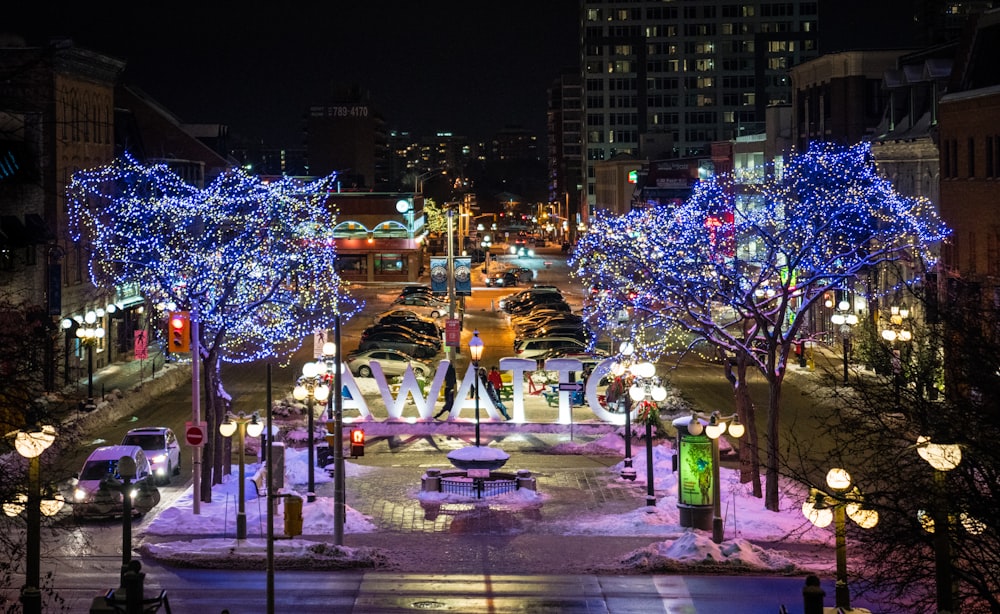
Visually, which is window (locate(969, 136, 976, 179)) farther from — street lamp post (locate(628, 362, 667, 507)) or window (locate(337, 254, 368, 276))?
window (locate(337, 254, 368, 276))

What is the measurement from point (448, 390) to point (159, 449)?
1133cm

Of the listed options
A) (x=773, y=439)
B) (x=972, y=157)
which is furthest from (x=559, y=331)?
(x=773, y=439)

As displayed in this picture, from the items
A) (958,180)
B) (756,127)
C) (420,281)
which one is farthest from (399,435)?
(756,127)

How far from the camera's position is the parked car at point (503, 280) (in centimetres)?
10375

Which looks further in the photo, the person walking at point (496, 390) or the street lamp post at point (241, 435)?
the person walking at point (496, 390)

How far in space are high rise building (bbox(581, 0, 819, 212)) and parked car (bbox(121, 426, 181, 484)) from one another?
149 meters

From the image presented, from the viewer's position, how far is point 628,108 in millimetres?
182750

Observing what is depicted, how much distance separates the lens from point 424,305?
263ft

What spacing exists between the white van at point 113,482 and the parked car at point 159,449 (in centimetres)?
136

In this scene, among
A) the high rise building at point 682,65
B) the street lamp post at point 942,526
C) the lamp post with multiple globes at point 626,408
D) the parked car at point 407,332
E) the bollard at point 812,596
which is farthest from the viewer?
the high rise building at point 682,65

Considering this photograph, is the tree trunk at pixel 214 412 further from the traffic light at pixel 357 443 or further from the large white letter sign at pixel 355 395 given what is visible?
the large white letter sign at pixel 355 395

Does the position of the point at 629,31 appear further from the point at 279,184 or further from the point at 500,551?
the point at 500,551

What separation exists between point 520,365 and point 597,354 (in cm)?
886

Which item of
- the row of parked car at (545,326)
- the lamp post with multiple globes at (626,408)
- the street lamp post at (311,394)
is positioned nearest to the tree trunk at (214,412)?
the street lamp post at (311,394)
